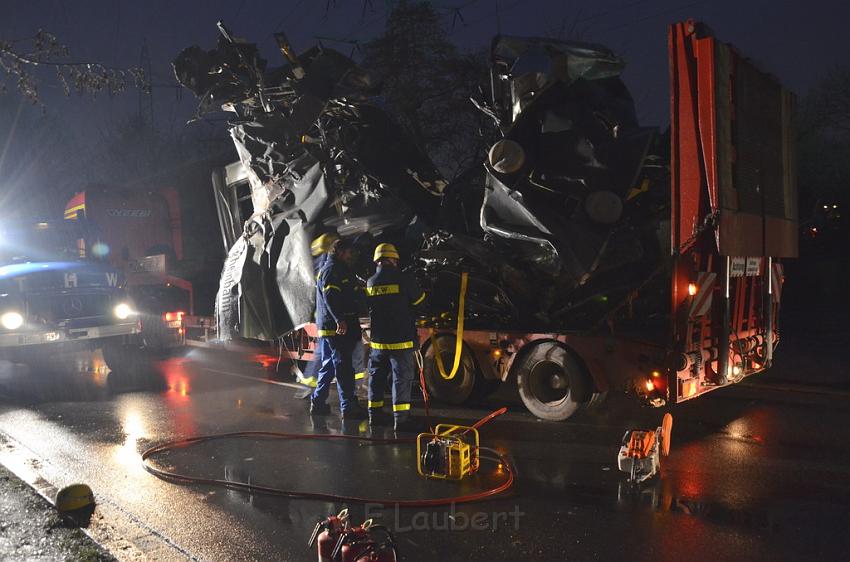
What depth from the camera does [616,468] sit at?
546cm

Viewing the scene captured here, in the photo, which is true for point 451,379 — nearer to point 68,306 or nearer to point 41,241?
point 68,306

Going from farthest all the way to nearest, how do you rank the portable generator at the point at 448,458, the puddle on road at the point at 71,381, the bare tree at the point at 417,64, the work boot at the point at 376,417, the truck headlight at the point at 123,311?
the bare tree at the point at 417,64 < the truck headlight at the point at 123,311 < the puddle on road at the point at 71,381 < the work boot at the point at 376,417 < the portable generator at the point at 448,458

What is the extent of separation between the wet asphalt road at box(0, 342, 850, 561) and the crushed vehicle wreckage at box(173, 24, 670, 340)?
4.38 ft

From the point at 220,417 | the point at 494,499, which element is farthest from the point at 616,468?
the point at 220,417

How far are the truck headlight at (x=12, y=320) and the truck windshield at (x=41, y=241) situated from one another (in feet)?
5.91

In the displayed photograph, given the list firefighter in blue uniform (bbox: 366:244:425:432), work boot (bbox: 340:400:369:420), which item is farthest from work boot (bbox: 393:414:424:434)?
work boot (bbox: 340:400:369:420)

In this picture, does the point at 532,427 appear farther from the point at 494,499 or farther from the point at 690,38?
the point at 690,38

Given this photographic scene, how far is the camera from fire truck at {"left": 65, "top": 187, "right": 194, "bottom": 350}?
472 inches

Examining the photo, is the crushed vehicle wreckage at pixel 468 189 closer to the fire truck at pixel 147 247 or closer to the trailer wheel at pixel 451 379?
the trailer wheel at pixel 451 379

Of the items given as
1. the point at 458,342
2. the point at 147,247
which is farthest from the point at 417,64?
the point at 458,342

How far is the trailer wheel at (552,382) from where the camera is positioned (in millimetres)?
6641

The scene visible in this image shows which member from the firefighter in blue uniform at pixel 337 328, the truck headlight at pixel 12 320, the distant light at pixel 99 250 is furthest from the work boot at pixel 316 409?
A: the distant light at pixel 99 250

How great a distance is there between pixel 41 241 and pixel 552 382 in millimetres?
9286

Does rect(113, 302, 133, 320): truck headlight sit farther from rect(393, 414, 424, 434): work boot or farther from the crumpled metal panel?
rect(393, 414, 424, 434): work boot
